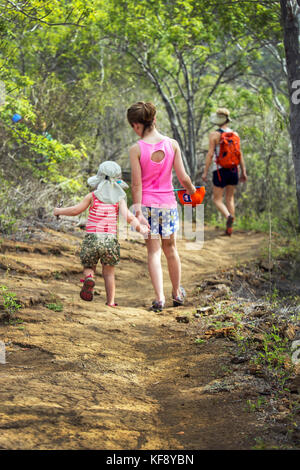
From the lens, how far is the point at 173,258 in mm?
5129

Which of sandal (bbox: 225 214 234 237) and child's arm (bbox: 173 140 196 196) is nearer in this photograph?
child's arm (bbox: 173 140 196 196)

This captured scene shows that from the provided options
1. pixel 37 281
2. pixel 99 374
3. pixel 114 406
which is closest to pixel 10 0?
pixel 37 281

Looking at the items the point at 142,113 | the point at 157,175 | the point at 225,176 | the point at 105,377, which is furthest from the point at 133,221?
the point at 225,176

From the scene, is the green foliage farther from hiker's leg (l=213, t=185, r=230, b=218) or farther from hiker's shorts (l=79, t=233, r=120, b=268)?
hiker's shorts (l=79, t=233, r=120, b=268)

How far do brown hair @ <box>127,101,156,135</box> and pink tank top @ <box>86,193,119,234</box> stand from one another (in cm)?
85

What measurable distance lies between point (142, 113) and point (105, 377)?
2390mm

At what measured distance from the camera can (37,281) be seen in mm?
5473

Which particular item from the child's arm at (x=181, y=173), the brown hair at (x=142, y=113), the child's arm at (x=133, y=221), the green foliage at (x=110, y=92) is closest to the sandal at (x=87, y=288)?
the child's arm at (x=133, y=221)

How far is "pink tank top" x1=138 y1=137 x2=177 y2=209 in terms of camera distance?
187 inches

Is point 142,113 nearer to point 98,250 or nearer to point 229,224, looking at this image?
point 98,250

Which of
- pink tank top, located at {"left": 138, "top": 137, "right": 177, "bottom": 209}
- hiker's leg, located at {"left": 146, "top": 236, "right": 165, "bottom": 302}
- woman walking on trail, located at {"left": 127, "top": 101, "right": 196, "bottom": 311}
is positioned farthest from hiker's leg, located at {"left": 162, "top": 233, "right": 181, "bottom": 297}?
pink tank top, located at {"left": 138, "top": 137, "right": 177, "bottom": 209}

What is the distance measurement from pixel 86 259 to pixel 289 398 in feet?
8.81

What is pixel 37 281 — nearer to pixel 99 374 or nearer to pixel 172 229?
pixel 172 229
